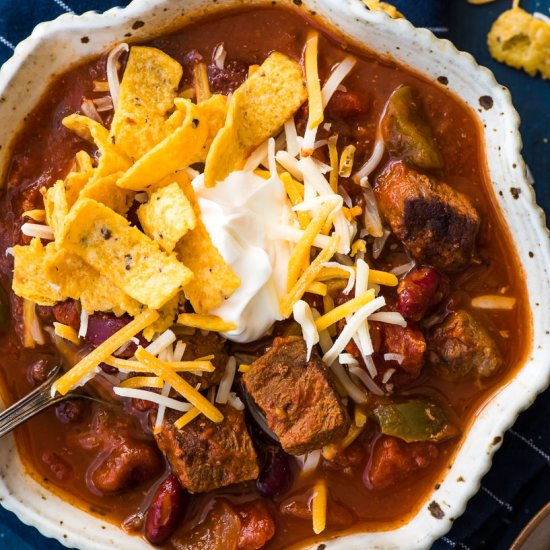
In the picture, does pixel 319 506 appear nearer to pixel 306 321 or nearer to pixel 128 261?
pixel 306 321

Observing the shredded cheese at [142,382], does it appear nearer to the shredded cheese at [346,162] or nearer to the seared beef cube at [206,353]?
the seared beef cube at [206,353]

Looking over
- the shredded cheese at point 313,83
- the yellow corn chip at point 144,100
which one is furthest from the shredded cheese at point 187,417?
the shredded cheese at point 313,83

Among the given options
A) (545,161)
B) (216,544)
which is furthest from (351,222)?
(216,544)

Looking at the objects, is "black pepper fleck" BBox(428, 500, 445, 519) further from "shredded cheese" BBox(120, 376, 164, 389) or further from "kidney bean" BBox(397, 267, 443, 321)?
"shredded cheese" BBox(120, 376, 164, 389)

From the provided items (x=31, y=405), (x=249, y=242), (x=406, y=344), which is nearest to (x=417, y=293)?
(x=406, y=344)

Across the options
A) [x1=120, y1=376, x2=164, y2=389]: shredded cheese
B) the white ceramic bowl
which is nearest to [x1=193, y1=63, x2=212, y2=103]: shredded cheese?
the white ceramic bowl

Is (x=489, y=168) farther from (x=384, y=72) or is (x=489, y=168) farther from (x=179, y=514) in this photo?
(x=179, y=514)
